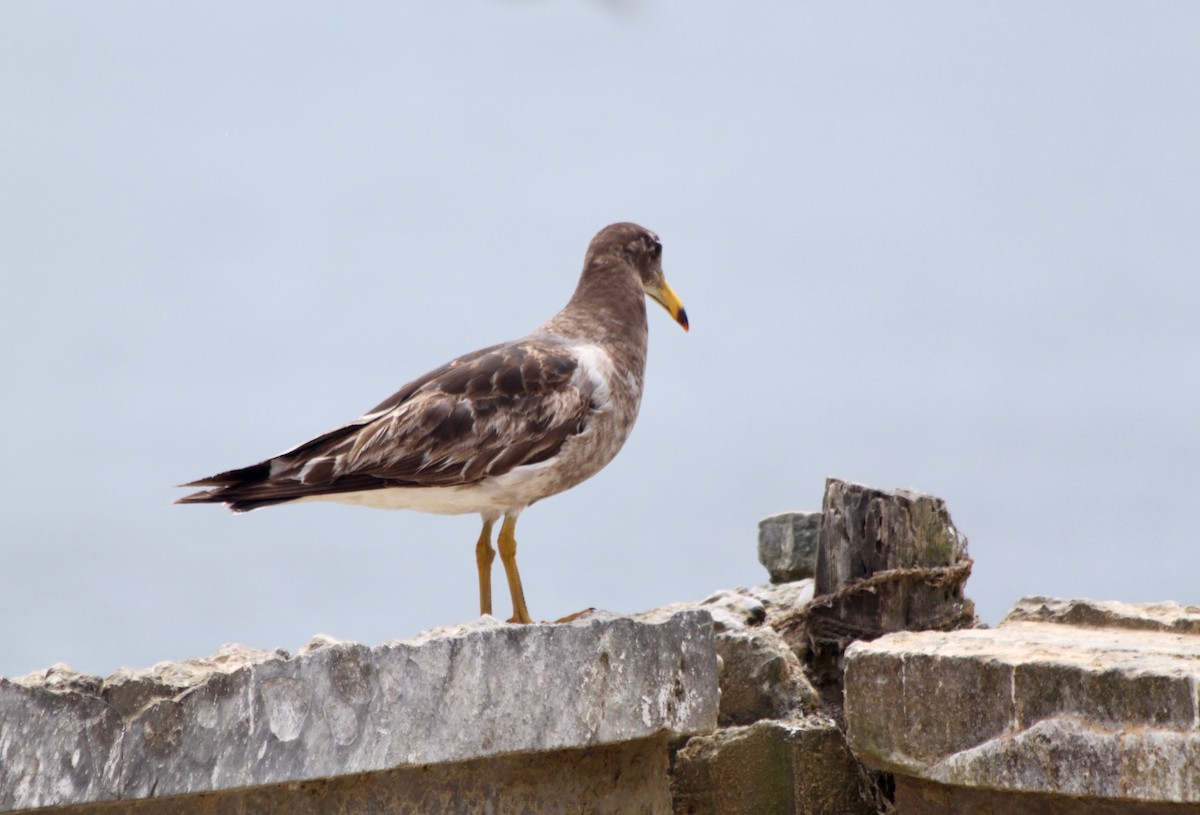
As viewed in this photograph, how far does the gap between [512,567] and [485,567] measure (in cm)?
20

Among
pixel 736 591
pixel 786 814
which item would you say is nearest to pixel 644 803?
pixel 786 814

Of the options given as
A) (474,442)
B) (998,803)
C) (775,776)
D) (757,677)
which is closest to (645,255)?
(474,442)

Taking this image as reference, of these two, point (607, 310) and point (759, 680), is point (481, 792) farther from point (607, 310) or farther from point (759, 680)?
point (607, 310)

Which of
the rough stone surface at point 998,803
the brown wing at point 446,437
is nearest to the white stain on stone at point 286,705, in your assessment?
the brown wing at point 446,437

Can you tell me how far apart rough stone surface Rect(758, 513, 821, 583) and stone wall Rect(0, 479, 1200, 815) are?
182 centimetres

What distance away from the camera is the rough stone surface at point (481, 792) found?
418 centimetres

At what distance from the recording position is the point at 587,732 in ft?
14.6

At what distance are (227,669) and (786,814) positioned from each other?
2367 mm

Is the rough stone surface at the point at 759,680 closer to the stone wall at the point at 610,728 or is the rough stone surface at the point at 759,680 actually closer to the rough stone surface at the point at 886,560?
the stone wall at the point at 610,728

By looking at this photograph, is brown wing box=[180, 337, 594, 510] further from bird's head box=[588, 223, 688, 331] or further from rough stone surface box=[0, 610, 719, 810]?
rough stone surface box=[0, 610, 719, 810]

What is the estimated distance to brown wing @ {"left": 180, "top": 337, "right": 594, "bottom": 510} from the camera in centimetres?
564

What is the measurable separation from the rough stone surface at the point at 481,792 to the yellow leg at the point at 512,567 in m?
1.04

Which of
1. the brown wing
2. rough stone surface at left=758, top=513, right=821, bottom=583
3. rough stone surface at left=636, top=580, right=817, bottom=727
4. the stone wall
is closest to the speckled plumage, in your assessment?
the brown wing

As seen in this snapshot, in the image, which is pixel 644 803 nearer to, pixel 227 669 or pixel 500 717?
pixel 500 717
